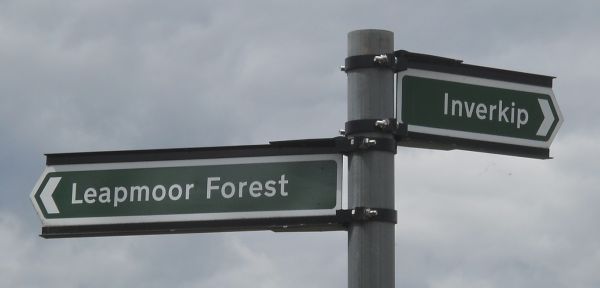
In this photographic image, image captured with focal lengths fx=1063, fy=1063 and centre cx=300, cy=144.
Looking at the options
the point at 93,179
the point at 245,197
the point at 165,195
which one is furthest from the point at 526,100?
the point at 93,179

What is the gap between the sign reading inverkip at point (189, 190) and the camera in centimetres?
526

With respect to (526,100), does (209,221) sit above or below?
below

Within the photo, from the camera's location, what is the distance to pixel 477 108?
536 cm

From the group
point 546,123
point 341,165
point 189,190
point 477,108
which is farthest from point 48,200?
point 546,123

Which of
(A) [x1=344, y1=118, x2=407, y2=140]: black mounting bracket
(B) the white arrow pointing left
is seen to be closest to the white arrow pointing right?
(A) [x1=344, y1=118, x2=407, y2=140]: black mounting bracket

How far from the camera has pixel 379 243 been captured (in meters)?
4.91

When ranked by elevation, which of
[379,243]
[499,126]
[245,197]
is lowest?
[379,243]

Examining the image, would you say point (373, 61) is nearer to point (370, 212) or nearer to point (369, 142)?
point (369, 142)

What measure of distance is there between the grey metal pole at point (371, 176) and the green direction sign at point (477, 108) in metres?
0.14

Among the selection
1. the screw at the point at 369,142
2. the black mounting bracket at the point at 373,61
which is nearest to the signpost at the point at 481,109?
the black mounting bracket at the point at 373,61

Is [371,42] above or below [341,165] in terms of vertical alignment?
above

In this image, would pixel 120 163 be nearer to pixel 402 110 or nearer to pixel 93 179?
pixel 93 179

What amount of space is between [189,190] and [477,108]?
1.53 meters

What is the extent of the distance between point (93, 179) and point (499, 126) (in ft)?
6.97
